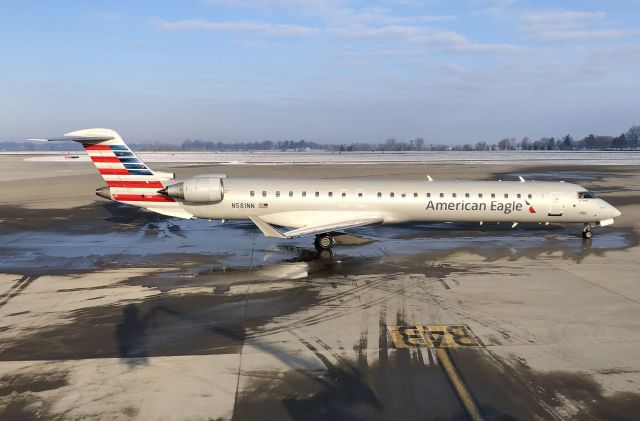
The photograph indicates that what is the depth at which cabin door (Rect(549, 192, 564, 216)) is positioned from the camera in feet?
61.7

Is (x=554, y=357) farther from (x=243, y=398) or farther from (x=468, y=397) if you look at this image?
(x=243, y=398)

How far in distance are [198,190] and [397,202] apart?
26.4 feet

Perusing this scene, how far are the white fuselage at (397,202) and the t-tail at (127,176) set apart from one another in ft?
3.40

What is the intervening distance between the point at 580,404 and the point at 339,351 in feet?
14.1

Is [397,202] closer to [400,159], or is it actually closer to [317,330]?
[317,330]

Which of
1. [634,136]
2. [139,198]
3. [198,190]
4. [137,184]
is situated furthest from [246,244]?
[634,136]

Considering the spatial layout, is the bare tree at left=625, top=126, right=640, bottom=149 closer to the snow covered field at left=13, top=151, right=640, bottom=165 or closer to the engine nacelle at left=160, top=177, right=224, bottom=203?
the snow covered field at left=13, top=151, right=640, bottom=165

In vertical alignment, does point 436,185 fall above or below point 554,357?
above

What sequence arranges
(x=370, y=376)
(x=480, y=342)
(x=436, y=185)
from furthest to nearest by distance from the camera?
(x=436, y=185)
(x=480, y=342)
(x=370, y=376)

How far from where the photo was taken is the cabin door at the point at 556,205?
61.7 ft

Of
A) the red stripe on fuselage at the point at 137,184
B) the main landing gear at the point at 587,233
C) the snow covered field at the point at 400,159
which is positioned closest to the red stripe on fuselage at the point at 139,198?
the red stripe on fuselage at the point at 137,184

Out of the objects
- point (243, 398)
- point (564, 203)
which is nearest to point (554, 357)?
point (243, 398)

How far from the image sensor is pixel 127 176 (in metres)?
18.4

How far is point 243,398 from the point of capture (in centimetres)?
738
